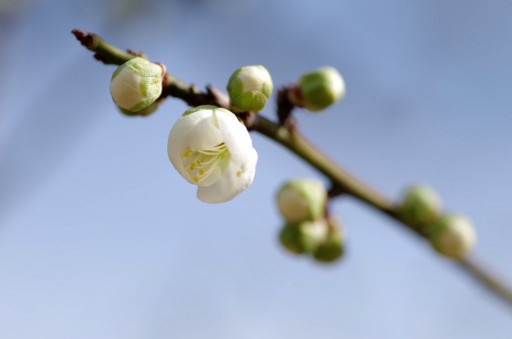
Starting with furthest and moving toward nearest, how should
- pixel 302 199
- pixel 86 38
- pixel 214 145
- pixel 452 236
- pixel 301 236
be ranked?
1. pixel 301 236
2. pixel 452 236
3. pixel 302 199
4. pixel 214 145
5. pixel 86 38

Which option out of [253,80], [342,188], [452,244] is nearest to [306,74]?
[342,188]

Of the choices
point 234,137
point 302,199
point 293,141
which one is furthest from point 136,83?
point 302,199

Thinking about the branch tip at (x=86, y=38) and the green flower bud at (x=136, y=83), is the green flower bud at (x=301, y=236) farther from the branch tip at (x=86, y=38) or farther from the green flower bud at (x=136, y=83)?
the branch tip at (x=86, y=38)

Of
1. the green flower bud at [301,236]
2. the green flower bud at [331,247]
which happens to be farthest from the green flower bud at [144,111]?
the green flower bud at [331,247]

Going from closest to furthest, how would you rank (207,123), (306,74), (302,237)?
(207,123) < (306,74) < (302,237)

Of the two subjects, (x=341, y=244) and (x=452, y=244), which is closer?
(x=452, y=244)

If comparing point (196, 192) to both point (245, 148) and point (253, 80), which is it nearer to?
point (245, 148)

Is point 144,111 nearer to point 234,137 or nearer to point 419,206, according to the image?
point 234,137
